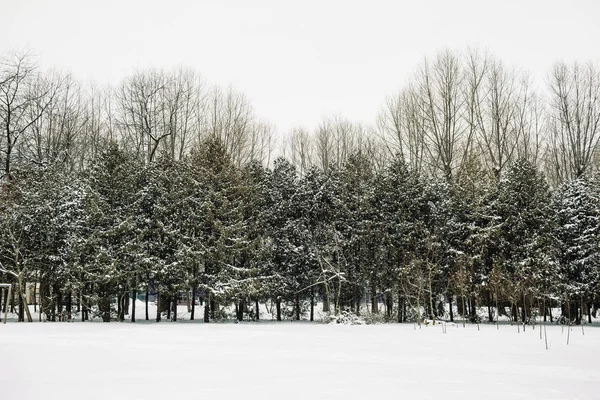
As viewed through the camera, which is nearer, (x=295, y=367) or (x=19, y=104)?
(x=295, y=367)

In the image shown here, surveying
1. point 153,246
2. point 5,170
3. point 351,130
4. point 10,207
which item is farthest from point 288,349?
point 351,130

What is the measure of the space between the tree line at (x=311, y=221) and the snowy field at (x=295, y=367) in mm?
8951

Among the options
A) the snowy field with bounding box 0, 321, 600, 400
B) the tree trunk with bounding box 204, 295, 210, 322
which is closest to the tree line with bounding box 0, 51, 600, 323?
the tree trunk with bounding box 204, 295, 210, 322

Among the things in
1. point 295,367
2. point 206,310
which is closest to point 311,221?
point 206,310

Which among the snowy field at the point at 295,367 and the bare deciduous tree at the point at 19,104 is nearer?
the snowy field at the point at 295,367

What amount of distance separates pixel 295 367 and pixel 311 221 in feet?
66.9

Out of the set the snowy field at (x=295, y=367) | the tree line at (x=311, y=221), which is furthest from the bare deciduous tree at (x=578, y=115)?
the snowy field at (x=295, y=367)

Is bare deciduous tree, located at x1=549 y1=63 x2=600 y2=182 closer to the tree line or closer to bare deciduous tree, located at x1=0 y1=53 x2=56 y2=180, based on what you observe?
the tree line

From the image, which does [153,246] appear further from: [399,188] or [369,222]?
[399,188]

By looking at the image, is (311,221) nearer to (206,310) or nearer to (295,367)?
(206,310)

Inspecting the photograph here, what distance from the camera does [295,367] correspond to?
11383 millimetres

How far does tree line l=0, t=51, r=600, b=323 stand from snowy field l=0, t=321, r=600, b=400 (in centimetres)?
895

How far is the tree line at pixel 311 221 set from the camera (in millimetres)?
27531

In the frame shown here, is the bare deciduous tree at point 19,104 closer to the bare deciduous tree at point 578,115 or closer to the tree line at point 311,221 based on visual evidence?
the tree line at point 311,221
